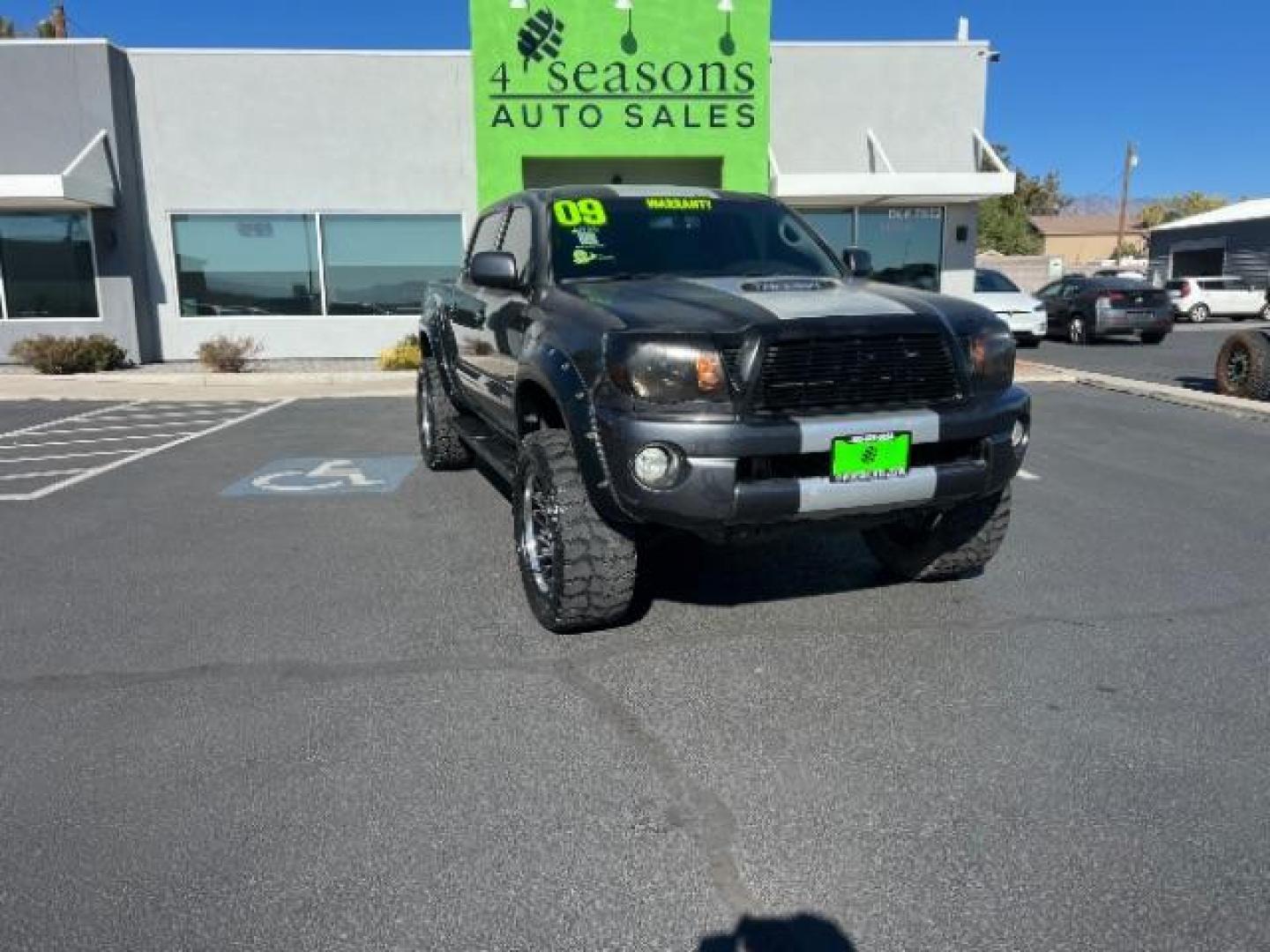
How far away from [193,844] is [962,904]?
2094 millimetres

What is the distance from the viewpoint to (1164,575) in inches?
195

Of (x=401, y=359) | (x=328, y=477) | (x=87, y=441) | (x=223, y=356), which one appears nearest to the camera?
(x=328, y=477)

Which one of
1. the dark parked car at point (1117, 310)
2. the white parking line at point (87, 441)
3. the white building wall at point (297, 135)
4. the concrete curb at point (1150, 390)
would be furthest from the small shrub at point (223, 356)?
the dark parked car at point (1117, 310)

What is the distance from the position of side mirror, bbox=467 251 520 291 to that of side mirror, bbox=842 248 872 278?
1.86 meters

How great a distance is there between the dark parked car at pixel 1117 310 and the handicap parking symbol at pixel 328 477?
647 inches

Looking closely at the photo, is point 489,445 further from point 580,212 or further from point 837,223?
point 837,223

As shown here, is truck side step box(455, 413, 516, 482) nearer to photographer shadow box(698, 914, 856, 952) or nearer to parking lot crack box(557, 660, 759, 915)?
parking lot crack box(557, 660, 759, 915)

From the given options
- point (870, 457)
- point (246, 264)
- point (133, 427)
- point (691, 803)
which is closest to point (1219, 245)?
point (246, 264)

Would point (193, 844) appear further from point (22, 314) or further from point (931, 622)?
point (22, 314)

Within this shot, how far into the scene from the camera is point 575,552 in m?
3.83

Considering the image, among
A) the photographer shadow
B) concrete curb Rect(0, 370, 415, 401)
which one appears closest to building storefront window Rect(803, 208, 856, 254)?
concrete curb Rect(0, 370, 415, 401)

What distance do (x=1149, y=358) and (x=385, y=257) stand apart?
13783 millimetres

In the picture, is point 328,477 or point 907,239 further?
point 907,239

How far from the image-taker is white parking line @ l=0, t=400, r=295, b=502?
24.1 feet
